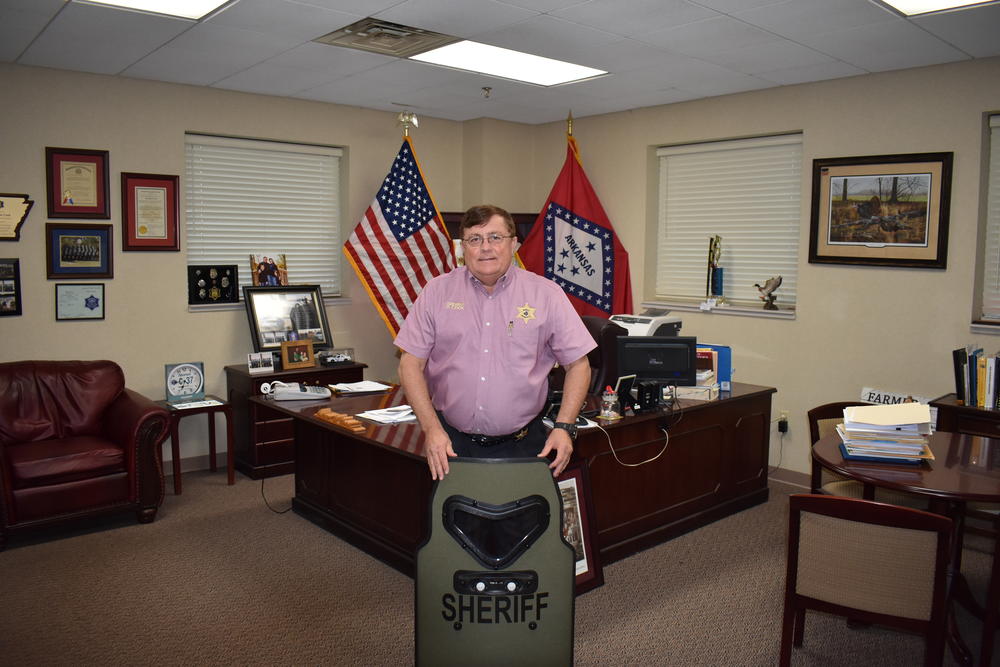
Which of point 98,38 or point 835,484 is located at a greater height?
point 98,38

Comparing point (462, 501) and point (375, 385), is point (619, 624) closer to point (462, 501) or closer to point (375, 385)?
point (462, 501)

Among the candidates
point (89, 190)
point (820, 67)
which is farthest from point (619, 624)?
point (89, 190)

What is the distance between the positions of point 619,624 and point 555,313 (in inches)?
57.2

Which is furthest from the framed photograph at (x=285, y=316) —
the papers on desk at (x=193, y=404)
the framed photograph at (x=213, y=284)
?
the papers on desk at (x=193, y=404)

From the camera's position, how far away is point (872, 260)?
4.78 meters

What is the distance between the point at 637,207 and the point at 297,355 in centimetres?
282

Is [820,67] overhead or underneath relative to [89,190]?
overhead

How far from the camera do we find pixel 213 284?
545 centimetres

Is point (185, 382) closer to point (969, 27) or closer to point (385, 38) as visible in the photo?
point (385, 38)

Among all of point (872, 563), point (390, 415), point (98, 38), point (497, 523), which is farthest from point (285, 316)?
point (872, 563)

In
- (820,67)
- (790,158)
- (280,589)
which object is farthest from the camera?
(790,158)

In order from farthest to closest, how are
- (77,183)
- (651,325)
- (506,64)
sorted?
1. (77,183)
2. (506,64)
3. (651,325)

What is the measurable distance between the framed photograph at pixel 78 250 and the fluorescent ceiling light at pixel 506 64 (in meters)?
2.33

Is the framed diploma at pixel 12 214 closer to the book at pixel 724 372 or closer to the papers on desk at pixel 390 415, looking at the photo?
the papers on desk at pixel 390 415
